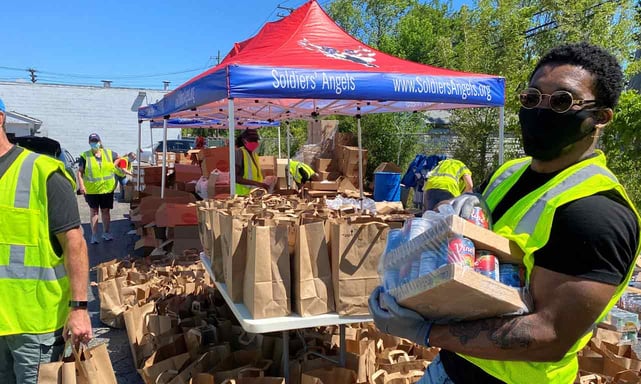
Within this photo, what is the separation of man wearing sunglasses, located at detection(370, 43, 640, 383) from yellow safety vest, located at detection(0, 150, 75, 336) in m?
1.60

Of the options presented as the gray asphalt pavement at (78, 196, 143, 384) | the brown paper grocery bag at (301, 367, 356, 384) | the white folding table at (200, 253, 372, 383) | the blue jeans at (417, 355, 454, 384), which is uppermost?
the blue jeans at (417, 355, 454, 384)

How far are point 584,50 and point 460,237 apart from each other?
626 mm

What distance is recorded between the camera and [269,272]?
8.17 feet

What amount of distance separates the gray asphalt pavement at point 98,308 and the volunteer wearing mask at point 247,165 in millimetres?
2186

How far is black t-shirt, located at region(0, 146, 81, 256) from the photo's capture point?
217 centimetres

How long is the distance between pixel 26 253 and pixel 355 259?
5.22 feet

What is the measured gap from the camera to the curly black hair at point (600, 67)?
1264 millimetres

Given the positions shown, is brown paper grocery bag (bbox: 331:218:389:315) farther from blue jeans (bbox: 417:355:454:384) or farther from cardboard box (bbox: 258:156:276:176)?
cardboard box (bbox: 258:156:276:176)

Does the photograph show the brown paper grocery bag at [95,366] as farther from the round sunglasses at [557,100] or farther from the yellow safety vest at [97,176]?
the yellow safety vest at [97,176]

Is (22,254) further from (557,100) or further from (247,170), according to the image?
(247,170)

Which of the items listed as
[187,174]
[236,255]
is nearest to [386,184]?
[187,174]

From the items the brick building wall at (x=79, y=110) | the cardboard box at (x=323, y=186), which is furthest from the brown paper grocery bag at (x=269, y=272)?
the brick building wall at (x=79, y=110)

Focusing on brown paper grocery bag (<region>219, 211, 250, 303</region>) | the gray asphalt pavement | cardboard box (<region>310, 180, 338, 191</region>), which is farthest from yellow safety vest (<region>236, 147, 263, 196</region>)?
brown paper grocery bag (<region>219, 211, 250, 303</region>)

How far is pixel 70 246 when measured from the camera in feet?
7.18
